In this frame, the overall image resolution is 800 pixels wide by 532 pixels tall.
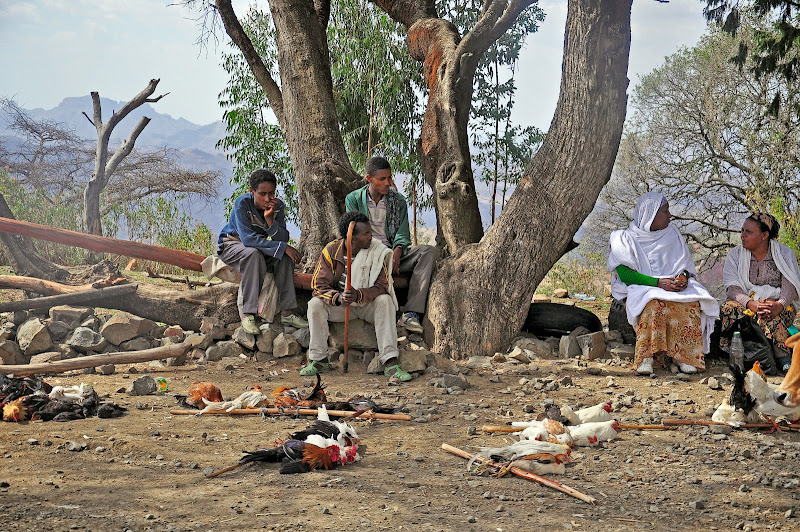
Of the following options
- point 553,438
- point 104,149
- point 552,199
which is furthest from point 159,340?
point 104,149

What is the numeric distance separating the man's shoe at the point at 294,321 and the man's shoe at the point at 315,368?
2.31ft

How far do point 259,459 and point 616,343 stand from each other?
14.9 feet

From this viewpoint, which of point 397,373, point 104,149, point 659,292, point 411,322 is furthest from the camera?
point 104,149

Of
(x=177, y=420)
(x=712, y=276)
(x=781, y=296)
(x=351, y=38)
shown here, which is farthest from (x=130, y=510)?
(x=712, y=276)

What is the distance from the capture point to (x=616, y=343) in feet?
24.5

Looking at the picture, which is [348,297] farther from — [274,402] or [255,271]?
[274,402]

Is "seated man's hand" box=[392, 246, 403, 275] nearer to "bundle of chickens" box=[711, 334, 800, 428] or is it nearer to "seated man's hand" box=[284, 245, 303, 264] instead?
"seated man's hand" box=[284, 245, 303, 264]

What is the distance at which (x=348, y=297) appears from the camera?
6.48m

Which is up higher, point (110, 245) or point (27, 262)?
point (110, 245)

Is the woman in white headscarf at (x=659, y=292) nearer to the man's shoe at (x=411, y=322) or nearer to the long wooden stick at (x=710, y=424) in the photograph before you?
the long wooden stick at (x=710, y=424)

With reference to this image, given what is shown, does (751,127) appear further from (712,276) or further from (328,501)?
(328,501)

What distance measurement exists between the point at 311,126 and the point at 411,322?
8.53 feet

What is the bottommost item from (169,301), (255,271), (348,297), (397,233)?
(169,301)

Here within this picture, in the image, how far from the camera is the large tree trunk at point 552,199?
7113 mm
